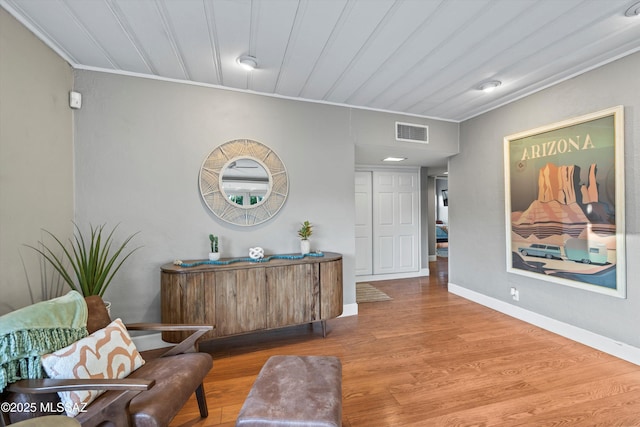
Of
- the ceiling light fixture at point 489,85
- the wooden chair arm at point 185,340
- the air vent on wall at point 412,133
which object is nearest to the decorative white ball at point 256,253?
the wooden chair arm at point 185,340

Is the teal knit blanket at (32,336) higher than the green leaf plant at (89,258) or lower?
lower

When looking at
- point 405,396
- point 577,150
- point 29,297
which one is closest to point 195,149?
point 29,297

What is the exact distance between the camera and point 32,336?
4.37 feet

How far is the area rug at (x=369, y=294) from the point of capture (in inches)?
164

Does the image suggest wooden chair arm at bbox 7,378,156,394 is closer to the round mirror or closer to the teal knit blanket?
the teal knit blanket

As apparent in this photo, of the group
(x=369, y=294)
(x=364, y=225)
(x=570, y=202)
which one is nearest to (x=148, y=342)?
(x=369, y=294)

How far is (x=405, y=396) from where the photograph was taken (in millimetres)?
1993

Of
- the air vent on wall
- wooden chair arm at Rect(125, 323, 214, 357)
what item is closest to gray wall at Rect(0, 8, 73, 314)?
wooden chair arm at Rect(125, 323, 214, 357)

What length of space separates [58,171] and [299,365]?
2.46 metres

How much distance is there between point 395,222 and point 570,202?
110 inches

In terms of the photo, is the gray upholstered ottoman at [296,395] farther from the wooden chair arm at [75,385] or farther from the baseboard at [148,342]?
the baseboard at [148,342]

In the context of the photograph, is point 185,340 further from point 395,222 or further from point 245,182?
point 395,222

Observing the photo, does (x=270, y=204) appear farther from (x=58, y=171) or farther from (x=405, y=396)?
(x=405, y=396)

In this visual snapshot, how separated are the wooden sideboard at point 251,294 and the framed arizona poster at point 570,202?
220cm
